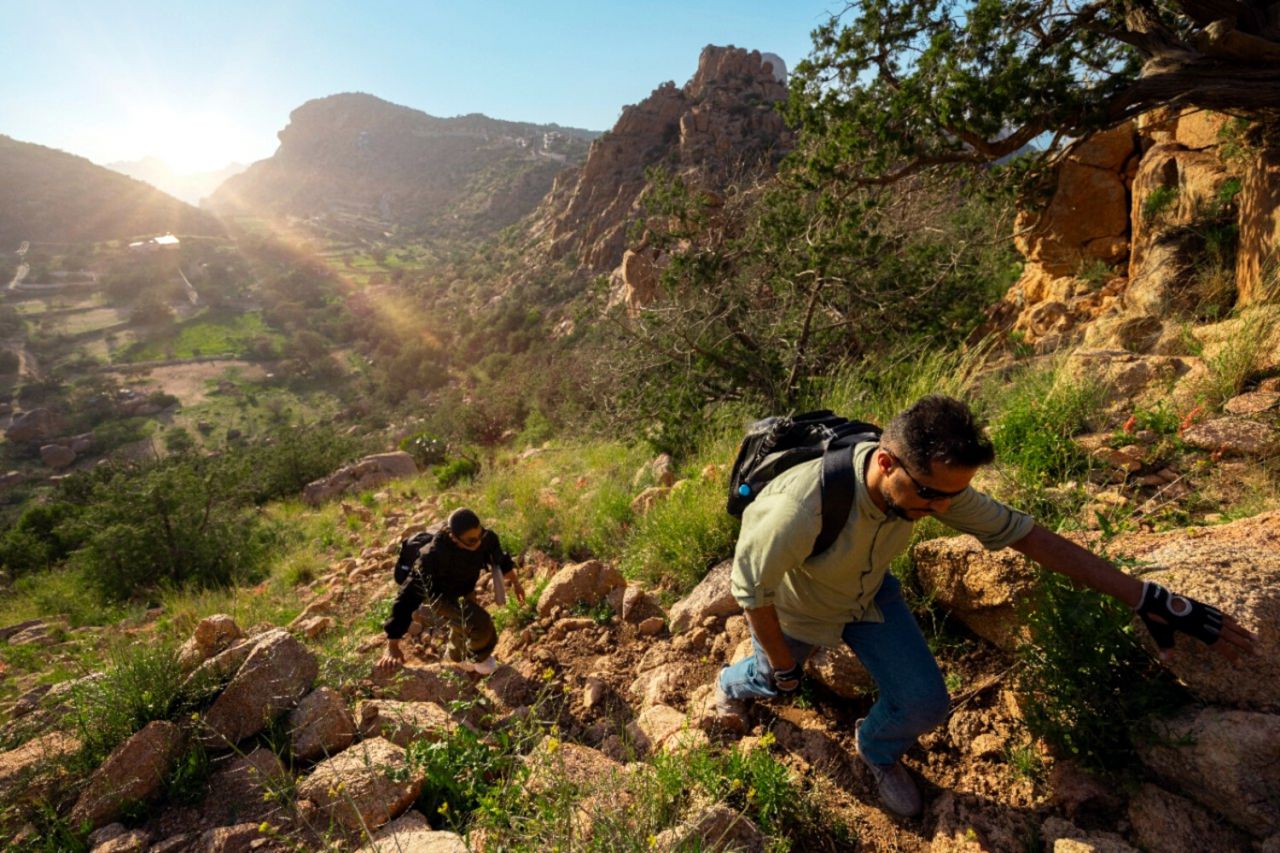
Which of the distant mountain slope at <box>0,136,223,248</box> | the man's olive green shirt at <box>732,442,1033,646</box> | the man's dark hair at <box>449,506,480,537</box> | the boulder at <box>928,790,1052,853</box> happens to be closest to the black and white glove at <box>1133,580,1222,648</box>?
the man's olive green shirt at <box>732,442,1033,646</box>

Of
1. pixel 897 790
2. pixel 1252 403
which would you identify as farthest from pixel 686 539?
pixel 1252 403

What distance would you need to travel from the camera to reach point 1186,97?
3791 millimetres

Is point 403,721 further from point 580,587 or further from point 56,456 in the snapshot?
point 56,456

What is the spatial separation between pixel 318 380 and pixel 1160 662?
38.1 m

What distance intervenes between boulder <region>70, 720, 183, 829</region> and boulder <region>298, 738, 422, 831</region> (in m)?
0.67

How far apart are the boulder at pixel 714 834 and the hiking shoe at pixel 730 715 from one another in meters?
0.46

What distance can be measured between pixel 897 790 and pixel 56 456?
34470 mm

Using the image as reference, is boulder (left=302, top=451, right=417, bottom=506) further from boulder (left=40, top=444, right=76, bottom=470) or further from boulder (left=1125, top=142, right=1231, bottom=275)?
boulder (left=40, top=444, right=76, bottom=470)

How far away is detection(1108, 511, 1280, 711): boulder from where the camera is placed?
1.47m

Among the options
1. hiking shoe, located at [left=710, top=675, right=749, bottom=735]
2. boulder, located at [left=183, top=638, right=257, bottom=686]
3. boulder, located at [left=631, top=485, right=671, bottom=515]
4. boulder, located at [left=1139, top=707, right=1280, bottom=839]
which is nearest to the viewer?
boulder, located at [left=1139, top=707, right=1280, bottom=839]

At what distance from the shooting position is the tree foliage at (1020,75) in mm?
3676

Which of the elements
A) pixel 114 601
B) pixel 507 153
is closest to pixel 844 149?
pixel 114 601

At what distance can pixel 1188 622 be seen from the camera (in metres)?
1.46

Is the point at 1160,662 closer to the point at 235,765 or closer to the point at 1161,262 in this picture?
the point at 235,765
